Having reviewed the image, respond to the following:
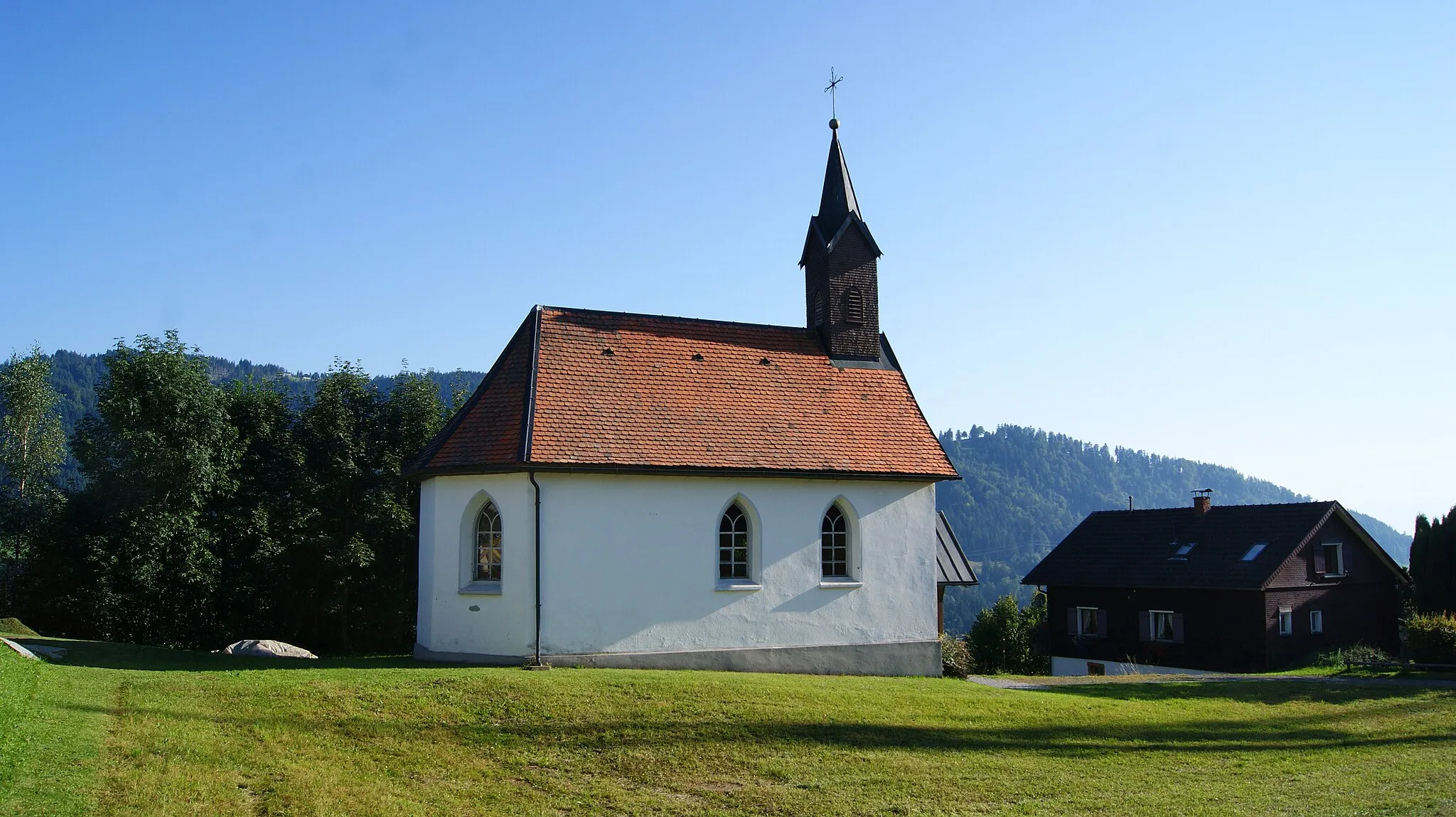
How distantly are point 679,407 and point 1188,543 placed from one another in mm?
28550

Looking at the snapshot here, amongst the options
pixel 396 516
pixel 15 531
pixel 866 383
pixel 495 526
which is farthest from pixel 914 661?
pixel 15 531

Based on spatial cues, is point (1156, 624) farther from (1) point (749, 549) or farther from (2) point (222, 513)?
(2) point (222, 513)

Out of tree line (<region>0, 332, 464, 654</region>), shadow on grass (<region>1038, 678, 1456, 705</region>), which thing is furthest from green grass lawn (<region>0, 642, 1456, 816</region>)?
tree line (<region>0, 332, 464, 654</region>)

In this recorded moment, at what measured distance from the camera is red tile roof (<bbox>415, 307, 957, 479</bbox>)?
68.1ft

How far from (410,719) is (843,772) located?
611 centimetres

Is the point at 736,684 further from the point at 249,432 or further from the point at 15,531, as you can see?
the point at 15,531

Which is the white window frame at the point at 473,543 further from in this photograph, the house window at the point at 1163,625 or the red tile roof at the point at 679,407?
the house window at the point at 1163,625

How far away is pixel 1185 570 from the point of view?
3994 centimetres

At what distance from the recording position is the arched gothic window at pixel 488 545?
20.9m

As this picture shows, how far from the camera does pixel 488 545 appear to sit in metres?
21.1

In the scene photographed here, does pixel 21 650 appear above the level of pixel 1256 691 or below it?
above

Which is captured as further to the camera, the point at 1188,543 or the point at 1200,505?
the point at 1200,505

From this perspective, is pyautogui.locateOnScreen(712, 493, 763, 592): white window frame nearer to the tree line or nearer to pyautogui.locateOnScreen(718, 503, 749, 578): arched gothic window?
pyautogui.locateOnScreen(718, 503, 749, 578): arched gothic window

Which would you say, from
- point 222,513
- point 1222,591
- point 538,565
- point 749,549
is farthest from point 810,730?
point 1222,591
